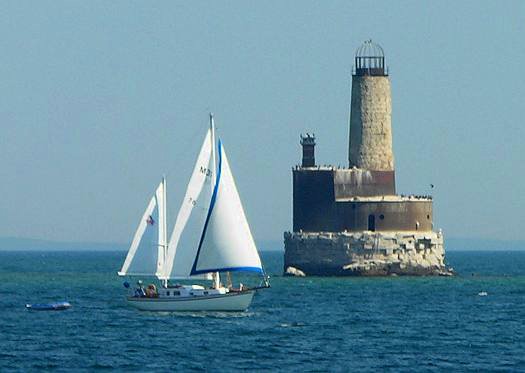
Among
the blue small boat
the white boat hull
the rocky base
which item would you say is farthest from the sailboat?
the rocky base

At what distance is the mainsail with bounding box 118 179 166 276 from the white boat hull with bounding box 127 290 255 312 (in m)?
1.67

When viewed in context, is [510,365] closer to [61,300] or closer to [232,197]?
[232,197]

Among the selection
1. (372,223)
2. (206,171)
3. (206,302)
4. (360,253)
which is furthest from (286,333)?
(372,223)

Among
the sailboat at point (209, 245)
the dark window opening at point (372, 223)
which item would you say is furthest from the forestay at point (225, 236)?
the dark window opening at point (372, 223)

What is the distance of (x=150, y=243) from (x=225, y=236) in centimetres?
447

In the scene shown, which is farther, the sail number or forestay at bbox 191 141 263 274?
the sail number

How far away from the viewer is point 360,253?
113188 mm

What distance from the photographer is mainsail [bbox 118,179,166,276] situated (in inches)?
3039

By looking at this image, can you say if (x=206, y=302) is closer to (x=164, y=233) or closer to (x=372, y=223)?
(x=164, y=233)

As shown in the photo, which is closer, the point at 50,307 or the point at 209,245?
the point at 209,245

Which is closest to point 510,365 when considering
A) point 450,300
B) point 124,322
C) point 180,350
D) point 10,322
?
point 180,350

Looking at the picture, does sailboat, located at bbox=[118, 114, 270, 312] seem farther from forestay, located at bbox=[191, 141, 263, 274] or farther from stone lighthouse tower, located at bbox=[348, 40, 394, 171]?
stone lighthouse tower, located at bbox=[348, 40, 394, 171]

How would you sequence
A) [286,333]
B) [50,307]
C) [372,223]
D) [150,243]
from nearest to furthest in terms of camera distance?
[286,333] → [150,243] → [50,307] → [372,223]

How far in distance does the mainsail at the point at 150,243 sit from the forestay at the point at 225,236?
2.72 m
